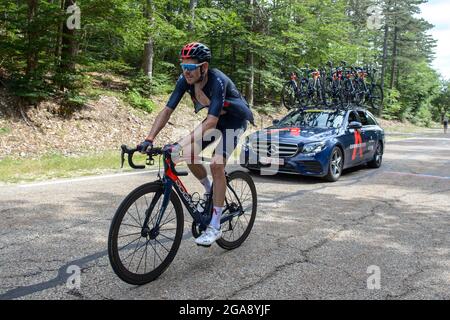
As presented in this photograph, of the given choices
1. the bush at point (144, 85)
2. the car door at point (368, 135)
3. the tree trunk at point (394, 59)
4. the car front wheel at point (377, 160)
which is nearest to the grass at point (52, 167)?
the car door at point (368, 135)

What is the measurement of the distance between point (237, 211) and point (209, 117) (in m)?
1.36

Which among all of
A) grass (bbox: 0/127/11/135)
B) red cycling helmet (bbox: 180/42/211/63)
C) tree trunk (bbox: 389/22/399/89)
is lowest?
grass (bbox: 0/127/11/135)

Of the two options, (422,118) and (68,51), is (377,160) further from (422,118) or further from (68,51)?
(422,118)

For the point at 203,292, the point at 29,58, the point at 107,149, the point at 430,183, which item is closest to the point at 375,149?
the point at 430,183

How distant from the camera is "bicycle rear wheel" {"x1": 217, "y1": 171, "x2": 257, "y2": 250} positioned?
435 cm

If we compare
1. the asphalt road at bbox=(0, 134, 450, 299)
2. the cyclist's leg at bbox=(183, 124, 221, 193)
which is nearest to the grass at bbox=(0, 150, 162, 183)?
the asphalt road at bbox=(0, 134, 450, 299)

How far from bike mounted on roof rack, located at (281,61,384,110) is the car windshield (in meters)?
2.39

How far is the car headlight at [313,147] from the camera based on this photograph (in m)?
8.23

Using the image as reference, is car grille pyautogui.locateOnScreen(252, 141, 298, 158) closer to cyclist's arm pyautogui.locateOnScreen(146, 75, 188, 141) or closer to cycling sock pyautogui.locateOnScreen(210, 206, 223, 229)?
cycling sock pyautogui.locateOnScreen(210, 206, 223, 229)

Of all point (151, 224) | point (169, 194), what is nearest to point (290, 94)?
point (169, 194)

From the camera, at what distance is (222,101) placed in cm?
368

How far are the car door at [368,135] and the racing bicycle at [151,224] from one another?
282 inches
